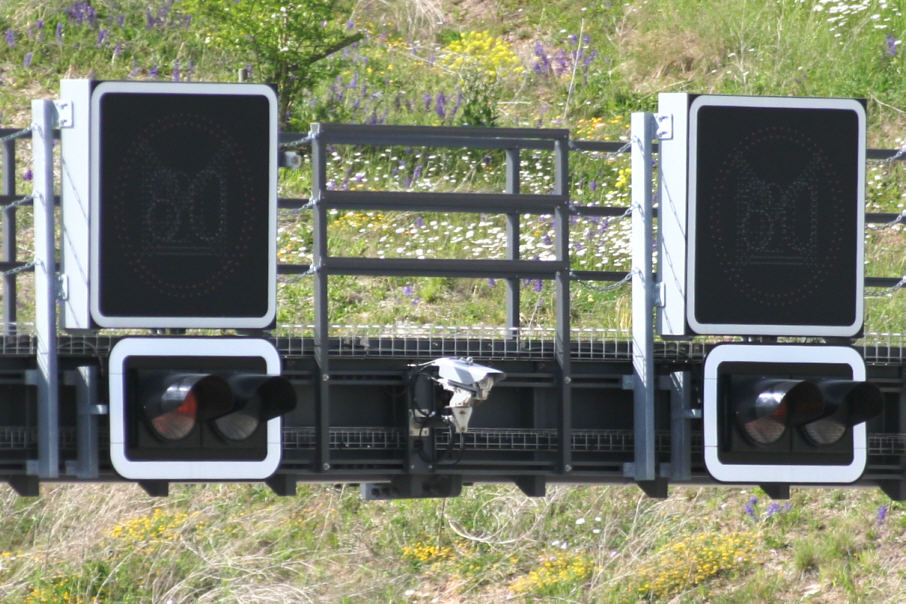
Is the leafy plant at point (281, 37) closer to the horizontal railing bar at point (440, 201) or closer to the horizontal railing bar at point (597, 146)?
the horizontal railing bar at point (597, 146)

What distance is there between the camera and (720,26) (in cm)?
2566

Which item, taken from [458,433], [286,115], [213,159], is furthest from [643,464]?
[286,115]

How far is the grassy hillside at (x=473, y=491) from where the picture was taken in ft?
61.9

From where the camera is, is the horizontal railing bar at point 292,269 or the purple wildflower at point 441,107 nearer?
the horizontal railing bar at point 292,269

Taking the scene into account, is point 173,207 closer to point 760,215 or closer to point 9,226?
point 9,226

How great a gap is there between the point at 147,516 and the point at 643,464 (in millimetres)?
10525

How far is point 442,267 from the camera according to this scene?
9961 millimetres

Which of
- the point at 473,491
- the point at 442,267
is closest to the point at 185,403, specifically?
the point at 442,267

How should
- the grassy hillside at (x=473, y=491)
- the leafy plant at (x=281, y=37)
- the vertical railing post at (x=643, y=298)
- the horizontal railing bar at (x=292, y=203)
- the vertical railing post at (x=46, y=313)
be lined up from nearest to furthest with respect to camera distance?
the vertical railing post at (x=46, y=313) → the vertical railing post at (x=643, y=298) → the horizontal railing bar at (x=292, y=203) → the grassy hillside at (x=473, y=491) → the leafy plant at (x=281, y=37)

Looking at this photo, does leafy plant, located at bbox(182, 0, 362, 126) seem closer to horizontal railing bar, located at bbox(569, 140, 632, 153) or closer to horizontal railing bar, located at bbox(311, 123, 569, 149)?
horizontal railing bar, located at bbox(569, 140, 632, 153)

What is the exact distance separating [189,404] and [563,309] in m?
2.28

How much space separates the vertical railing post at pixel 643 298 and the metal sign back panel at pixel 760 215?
407 mm

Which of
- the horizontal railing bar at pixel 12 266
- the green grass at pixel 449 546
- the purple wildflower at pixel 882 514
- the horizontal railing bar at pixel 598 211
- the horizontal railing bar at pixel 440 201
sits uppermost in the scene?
the horizontal railing bar at pixel 440 201

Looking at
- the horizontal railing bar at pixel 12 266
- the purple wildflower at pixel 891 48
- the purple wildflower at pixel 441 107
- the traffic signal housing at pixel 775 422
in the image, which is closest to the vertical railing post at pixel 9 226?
the horizontal railing bar at pixel 12 266
